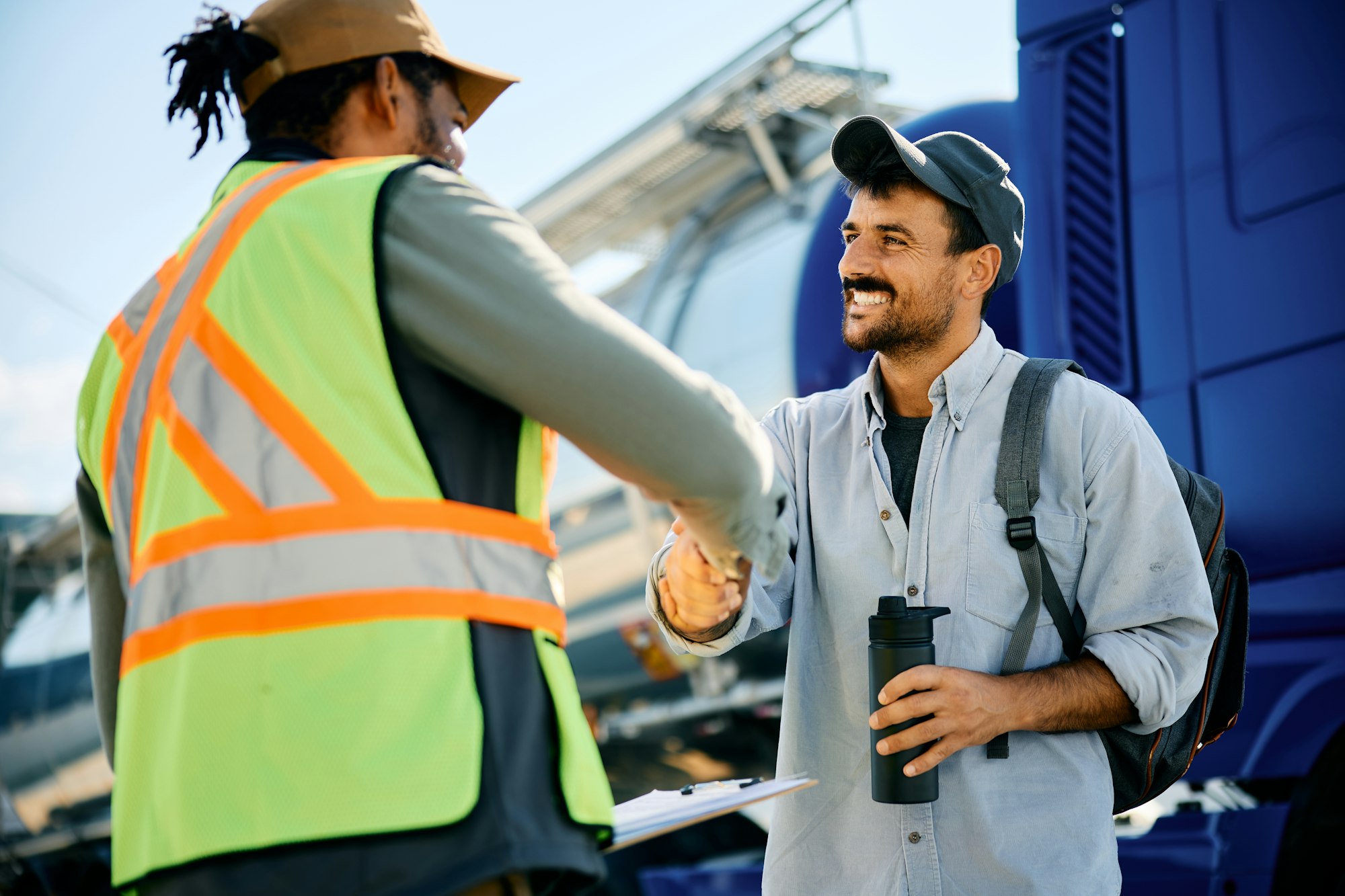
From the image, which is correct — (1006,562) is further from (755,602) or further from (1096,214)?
(1096,214)

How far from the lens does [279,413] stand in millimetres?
1280

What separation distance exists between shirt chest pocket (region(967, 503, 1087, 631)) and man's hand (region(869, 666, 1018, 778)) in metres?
0.16

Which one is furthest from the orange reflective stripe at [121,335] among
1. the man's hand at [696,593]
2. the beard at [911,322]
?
the beard at [911,322]

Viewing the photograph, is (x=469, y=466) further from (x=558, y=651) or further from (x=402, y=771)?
(x=402, y=771)

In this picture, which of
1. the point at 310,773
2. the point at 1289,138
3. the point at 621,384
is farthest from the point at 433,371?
the point at 1289,138

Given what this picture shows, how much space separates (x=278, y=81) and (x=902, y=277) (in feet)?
3.63

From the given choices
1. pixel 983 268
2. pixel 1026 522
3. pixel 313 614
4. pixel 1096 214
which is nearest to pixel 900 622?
pixel 1026 522

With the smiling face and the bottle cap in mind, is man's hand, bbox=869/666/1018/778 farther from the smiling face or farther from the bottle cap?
the smiling face

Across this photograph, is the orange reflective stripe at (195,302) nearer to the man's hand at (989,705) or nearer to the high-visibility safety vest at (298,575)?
the high-visibility safety vest at (298,575)

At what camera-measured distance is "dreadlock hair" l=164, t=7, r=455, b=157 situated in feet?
5.20

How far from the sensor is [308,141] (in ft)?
5.17

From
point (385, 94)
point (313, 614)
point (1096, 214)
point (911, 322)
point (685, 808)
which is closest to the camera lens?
A: point (313, 614)

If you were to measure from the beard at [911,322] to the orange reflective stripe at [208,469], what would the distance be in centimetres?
119

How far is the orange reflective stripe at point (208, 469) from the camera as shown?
127 centimetres
